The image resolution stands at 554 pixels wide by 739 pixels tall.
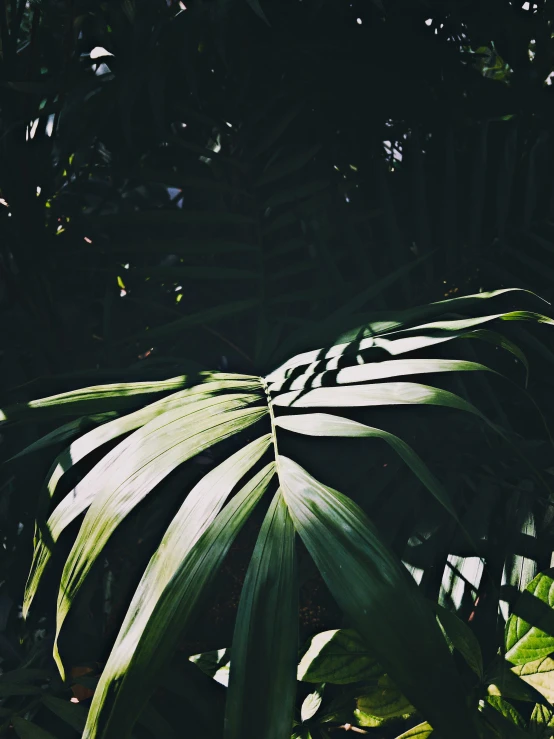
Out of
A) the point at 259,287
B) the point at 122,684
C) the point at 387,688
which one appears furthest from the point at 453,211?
the point at 122,684

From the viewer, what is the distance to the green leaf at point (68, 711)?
398 millimetres

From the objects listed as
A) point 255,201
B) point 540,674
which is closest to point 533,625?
point 540,674

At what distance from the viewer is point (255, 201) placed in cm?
69

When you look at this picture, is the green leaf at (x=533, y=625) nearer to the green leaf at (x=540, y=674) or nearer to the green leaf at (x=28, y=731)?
the green leaf at (x=540, y=674)

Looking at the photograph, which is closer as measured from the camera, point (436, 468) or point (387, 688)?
point (387, 688)

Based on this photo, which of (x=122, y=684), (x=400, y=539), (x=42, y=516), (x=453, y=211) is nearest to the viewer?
(x=122, y=684)

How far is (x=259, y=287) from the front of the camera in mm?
655

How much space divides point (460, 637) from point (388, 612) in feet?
0.58

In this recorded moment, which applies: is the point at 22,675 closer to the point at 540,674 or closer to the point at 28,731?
the point at 28,731

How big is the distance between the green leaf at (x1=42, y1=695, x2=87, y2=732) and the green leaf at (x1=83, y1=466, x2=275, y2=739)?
223 millimetres

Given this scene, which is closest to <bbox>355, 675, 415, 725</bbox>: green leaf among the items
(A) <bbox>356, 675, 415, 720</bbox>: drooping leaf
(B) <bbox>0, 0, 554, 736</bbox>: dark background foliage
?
(A) <bbox>356, 675, 415, 720</bbox>: drooping leaf

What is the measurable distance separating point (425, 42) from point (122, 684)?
676 mm

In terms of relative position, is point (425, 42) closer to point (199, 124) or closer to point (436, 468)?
point (199, 124)

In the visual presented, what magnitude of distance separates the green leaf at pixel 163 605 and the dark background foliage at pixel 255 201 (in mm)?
249
